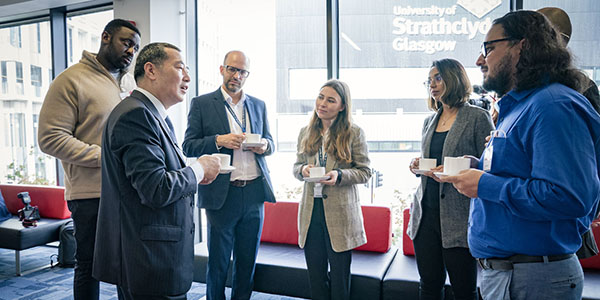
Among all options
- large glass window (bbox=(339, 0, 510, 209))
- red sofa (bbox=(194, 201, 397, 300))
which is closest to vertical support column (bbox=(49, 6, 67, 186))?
red sofa (bbox=(194, 201, 397, 300))

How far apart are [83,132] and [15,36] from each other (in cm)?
420

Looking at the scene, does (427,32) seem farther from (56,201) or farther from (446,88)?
(56,201)

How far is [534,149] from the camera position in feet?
3.39

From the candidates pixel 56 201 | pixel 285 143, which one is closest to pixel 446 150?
pixel 285 143

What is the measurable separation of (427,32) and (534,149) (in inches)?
102

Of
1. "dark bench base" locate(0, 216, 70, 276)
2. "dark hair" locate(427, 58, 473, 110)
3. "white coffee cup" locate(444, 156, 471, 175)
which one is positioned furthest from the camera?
"dark bench base" locate(0, 216, 70, 276)

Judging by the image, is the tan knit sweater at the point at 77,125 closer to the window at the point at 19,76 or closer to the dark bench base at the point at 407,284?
the dark bench base at the point at 407,284

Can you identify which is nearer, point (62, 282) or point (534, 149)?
point (534, 149)

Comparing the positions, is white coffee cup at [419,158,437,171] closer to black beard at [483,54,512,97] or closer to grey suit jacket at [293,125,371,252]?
grey suit jacket at [293,125,371,252]

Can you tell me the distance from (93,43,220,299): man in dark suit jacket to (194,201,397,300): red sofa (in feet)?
3.69

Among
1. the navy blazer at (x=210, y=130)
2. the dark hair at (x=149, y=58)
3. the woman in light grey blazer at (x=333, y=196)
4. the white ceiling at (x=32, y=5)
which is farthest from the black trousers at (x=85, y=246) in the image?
the white ceiling at (x=32, y=5)

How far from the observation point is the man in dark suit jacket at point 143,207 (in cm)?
132

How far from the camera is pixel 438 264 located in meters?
1.91

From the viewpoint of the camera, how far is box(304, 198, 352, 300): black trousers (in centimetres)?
206
